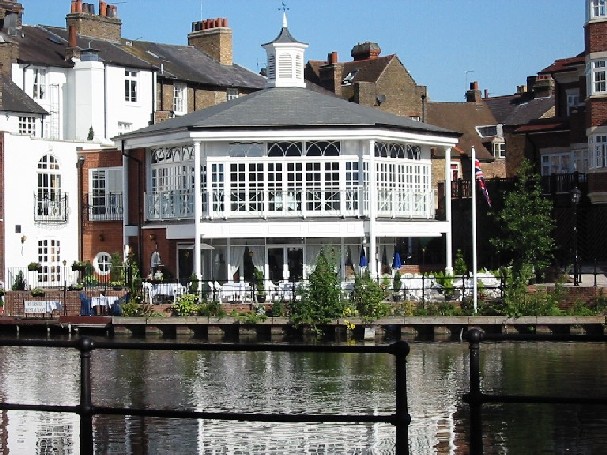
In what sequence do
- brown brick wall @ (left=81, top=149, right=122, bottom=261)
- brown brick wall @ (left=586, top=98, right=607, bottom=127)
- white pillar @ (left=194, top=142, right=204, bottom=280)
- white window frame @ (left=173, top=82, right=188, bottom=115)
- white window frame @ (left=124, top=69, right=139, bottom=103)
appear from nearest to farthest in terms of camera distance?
white pillar @ (left=194, top=142, right=204, bottom=280)
brown brick wall @ (left=586, top=98, right=607, bottom=127)
brown brick wall @ (left=81, top=149, right=122, bottom=261)
white window frame @ (left=124, top=69, right=139, bottom=103)
white window frame @ (left=173, top=82, right=188, bottom=115)

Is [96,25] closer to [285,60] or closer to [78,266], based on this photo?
[285,60]

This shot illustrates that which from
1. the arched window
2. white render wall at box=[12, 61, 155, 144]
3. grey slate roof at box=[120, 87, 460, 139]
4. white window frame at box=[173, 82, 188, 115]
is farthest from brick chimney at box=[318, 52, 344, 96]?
the arched window

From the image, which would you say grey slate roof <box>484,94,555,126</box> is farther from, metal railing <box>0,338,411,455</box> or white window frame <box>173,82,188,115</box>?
metal railing <box>0,338,411,455</box>

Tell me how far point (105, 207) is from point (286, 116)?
1046cm

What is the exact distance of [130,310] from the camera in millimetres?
45500

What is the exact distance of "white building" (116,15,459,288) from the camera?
52.2m

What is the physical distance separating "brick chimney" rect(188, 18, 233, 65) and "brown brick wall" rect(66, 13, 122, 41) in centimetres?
722

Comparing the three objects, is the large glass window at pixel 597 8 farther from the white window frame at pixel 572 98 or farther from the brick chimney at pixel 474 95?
the brick chimney at pixel 474 95

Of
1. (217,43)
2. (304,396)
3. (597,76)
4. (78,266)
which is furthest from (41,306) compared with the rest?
(217,43)

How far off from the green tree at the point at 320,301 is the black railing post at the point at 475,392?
2965 cm

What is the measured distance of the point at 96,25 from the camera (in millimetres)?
72312

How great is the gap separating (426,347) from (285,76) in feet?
76.9

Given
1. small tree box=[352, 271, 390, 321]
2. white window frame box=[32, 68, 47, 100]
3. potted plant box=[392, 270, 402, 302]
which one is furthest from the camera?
white window frame box=[32, 68, 47, 100]

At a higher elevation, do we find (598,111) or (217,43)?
(217,43)
